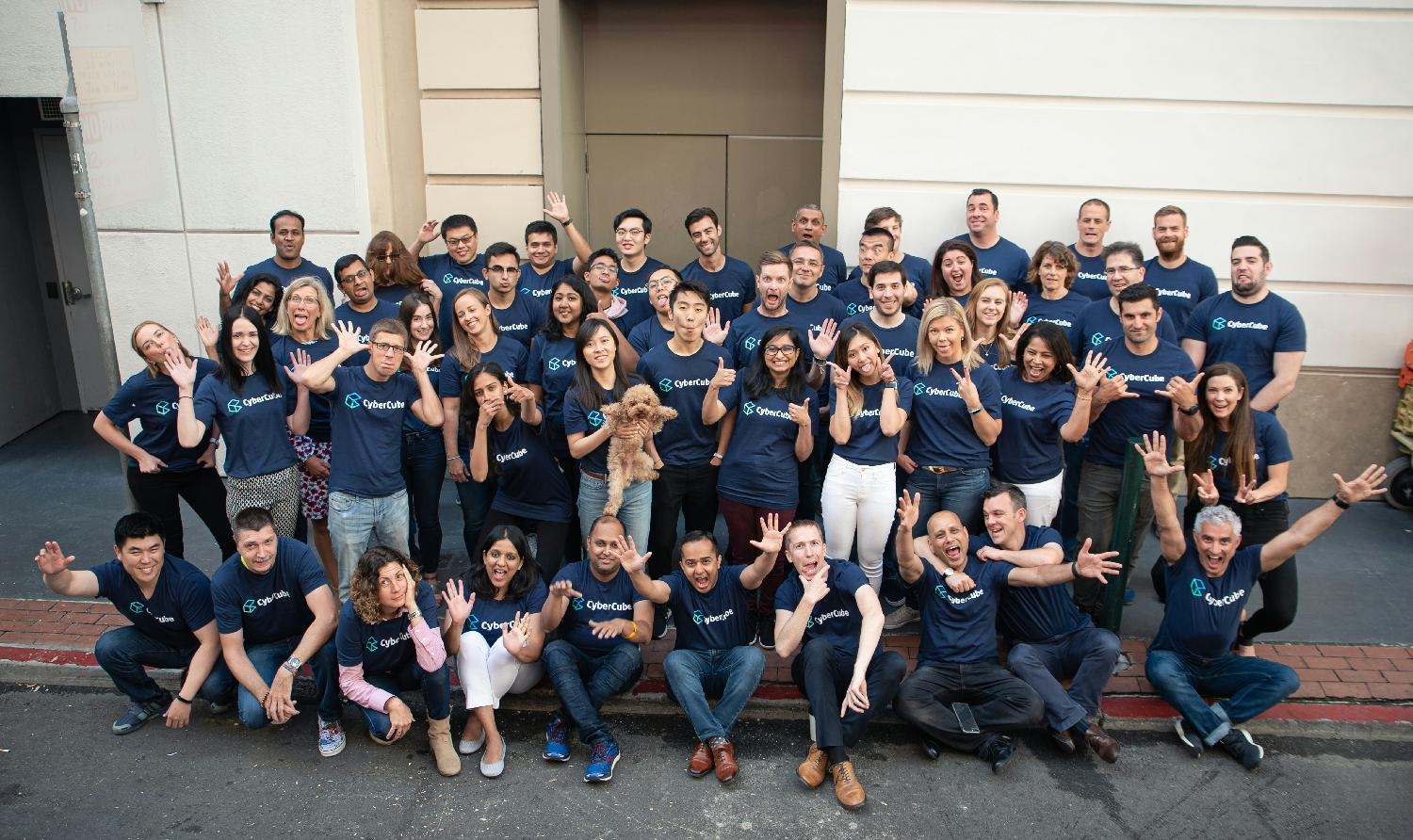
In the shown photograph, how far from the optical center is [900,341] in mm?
6316

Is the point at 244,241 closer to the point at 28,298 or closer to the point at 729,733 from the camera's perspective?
the point at 28,298

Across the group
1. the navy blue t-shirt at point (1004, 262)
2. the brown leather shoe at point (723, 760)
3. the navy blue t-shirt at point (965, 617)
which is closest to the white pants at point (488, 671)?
the brown leather shoe at point (723, 760)

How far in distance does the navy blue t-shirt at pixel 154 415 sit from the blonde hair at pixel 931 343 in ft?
13.9

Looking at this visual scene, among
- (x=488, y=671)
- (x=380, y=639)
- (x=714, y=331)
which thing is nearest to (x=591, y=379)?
(x=714, y=331)

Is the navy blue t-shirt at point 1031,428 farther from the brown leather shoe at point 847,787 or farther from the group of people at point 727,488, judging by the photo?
the brown leather shoe at point 847,787

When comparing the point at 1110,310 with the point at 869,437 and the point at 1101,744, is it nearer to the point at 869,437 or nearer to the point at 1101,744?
the point at 869,437

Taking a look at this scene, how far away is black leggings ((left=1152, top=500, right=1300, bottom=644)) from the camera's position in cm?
561

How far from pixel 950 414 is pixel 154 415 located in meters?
4.75

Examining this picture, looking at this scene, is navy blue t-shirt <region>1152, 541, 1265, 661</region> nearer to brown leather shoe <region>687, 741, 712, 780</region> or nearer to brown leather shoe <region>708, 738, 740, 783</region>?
brown leather shoe <region>708, 738, 740, 783</region>

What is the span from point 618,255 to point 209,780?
4522mm

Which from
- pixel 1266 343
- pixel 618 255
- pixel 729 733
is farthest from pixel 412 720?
pixel 1266 343

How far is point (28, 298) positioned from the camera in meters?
10.2

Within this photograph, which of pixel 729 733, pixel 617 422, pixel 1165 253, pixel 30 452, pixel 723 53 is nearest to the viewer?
pixel 729 733

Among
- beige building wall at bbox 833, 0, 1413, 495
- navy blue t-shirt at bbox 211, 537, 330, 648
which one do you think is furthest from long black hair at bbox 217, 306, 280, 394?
beige building wall at bbox 833, 0, 1413, 495
